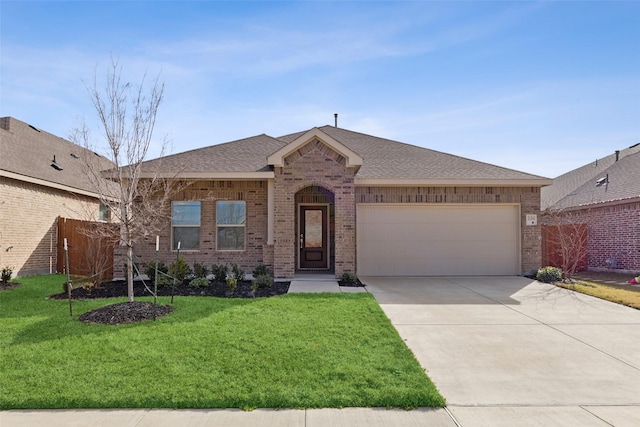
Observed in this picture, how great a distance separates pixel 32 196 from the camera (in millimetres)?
12648

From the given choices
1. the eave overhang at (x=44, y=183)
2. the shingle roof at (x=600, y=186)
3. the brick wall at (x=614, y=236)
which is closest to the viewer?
the eave overhang at (x=44, y=183)

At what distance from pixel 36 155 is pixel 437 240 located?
582 inches

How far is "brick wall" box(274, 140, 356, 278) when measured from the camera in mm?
11180

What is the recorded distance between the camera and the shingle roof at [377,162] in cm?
1187

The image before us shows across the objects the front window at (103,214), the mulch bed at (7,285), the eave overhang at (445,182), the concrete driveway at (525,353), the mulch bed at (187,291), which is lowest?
the concrete driveway at (525,353)

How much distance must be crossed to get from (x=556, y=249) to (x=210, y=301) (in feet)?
40.9

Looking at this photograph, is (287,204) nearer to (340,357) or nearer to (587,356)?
(340,357)

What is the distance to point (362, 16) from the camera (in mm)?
8945

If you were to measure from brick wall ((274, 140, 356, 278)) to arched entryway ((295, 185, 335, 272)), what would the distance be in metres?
2.38

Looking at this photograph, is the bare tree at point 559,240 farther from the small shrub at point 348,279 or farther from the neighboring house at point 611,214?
the small shrub at point 348,279

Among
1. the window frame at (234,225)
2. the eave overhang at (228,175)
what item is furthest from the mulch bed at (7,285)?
the window frame at (234,225)

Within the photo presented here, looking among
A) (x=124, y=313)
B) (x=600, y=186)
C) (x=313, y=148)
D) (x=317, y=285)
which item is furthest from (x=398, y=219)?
(x=600, y=186)

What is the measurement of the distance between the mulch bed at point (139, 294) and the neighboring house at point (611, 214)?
11.4m

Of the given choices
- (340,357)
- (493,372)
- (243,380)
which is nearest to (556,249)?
(493,372)
